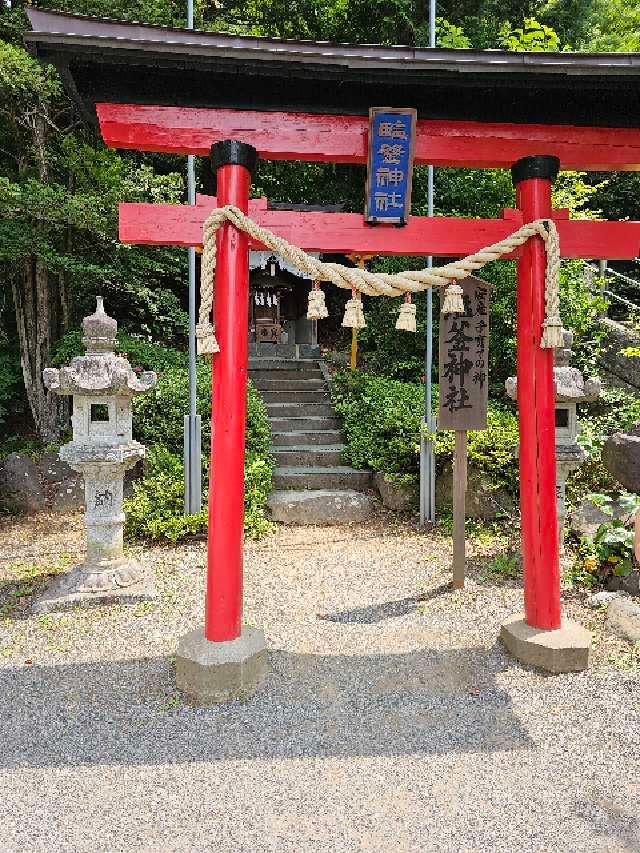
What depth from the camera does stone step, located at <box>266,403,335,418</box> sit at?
985 centimetres

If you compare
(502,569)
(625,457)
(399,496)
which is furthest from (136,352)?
(625,457)

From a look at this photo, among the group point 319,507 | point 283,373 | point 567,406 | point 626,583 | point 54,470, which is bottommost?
point 626,583

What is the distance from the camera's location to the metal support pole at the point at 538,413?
3.68 meters

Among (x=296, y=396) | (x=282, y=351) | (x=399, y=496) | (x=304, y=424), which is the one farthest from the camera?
(x=282, y=351)

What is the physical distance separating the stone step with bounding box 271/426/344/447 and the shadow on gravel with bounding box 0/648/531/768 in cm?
515

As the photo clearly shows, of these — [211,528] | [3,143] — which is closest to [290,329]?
[3,143]

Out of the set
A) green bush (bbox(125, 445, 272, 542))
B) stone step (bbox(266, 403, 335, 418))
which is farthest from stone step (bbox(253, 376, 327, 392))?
green bush (bbox(125, 445, 272, 542))

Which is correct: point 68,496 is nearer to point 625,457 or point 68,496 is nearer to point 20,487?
point 20,487

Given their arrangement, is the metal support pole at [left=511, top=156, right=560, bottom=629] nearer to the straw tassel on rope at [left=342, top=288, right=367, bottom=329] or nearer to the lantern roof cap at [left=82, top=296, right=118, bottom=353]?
the straw tassel on rope at [left=342, top=288, right=367, bottom=329]

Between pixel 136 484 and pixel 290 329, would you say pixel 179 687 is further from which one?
pixel 290 329

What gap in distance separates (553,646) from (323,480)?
479 cm

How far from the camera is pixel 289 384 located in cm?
1094

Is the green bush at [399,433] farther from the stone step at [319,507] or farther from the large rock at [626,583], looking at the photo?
the large rock at [626,583]

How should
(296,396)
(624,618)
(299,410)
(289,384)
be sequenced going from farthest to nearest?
(289,384) < (296,396) < (299,410) < (624,618)
